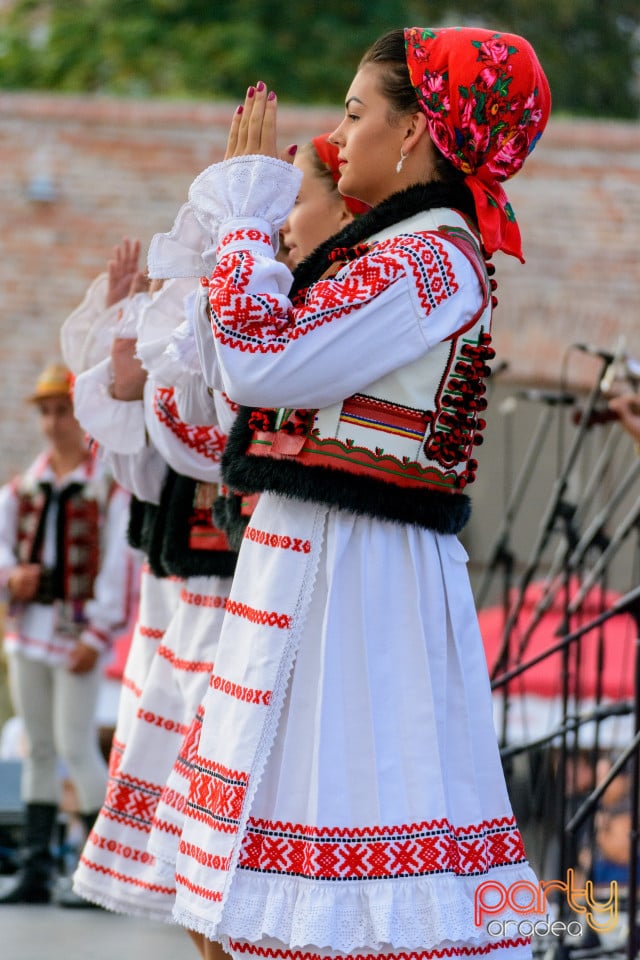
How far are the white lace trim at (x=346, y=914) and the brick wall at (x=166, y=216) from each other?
8.00 metres

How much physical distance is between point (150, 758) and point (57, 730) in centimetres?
278

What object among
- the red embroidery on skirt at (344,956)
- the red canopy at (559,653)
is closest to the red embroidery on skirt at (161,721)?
the red embroidery on skirt at (344,956)

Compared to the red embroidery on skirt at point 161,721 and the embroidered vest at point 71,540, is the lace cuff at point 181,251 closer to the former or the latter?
the red embroidery on skirt at point 161,721

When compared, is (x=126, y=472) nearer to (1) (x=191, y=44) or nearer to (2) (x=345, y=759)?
(2) (x=345, y=759)

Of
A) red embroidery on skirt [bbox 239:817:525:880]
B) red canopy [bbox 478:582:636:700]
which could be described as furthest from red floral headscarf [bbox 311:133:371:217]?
red canopy [bbox 478:582:636:700]

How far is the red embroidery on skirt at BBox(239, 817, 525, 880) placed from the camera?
210cm

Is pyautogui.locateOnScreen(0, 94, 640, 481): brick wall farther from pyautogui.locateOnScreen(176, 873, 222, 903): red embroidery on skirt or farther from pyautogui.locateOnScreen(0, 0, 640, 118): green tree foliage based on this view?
pyautogui.locateOnScreen(176, 873, 222, 903): red embroidery on skirt

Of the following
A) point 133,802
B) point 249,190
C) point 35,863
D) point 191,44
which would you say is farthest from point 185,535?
point 191,44

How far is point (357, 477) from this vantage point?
2205mm

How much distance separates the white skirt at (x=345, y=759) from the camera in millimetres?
2100

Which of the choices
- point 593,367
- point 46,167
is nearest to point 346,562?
point 593,367

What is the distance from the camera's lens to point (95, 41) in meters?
15.3

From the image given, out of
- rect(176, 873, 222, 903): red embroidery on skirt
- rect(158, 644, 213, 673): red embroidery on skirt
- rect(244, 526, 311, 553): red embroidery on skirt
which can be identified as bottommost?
rect(176, 873, 222, 903): red embroidery on skirt

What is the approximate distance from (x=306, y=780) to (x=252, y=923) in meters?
0.21
